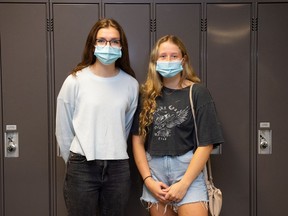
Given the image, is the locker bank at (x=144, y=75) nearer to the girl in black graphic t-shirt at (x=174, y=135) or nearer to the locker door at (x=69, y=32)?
the locker door at (x=69, y=32)

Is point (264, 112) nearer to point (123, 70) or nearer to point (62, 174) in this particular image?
point (123, 70)

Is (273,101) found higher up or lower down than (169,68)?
lower down

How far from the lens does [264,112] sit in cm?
234

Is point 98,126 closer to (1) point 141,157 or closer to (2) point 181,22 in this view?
(1) point 141,157

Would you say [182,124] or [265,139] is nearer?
[182,124]

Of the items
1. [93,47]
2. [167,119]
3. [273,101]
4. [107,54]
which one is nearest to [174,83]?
[167,119]

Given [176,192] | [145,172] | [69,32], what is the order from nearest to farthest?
[176,192], [145,172], [69,32]

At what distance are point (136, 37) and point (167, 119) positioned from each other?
0.84 m

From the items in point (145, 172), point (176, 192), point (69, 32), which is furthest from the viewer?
point (69, 32)

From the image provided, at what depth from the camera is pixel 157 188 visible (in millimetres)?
1753

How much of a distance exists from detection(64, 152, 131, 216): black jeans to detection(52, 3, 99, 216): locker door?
797mm

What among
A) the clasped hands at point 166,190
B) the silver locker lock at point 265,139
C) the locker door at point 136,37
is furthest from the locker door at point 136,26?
the silver locker lock at point 265,139

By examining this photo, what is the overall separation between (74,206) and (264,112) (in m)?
1.58

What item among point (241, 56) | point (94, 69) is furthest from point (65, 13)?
point (241, 56)
